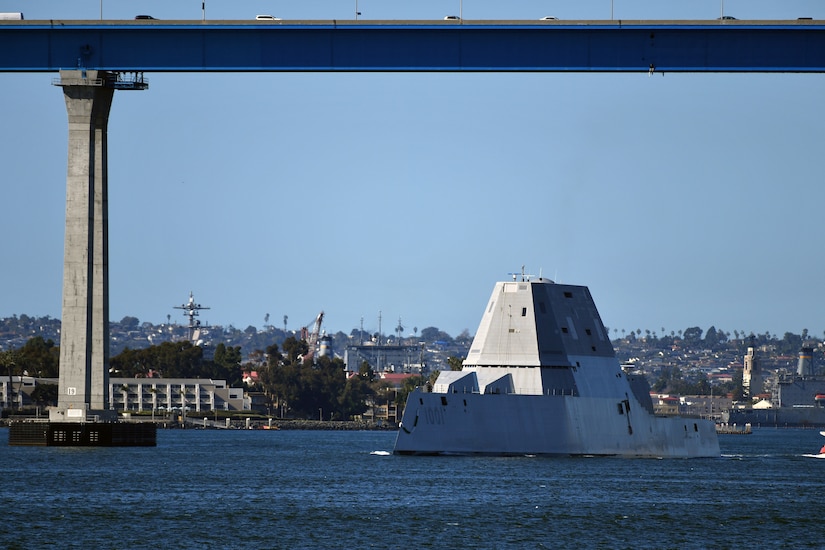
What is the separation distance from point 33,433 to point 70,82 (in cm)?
1718

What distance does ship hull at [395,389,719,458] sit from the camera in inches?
2527

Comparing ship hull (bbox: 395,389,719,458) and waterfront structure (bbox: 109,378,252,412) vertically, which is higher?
waterfront structure (bbox: 109,378,252,412)

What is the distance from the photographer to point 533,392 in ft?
218

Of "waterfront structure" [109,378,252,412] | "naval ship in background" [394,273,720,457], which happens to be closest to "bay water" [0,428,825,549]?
"naval ship in background" [394,273,720,457]

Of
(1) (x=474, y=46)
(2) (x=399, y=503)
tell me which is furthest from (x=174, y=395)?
(2) (x=399, y=503)

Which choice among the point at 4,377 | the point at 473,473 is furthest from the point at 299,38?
the point at 4,377

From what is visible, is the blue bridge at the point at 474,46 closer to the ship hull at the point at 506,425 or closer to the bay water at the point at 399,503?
the bay water at the point at 399,503

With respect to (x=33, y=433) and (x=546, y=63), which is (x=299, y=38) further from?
(x=33, y=433)

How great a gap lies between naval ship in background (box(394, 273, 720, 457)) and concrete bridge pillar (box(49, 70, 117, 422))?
45.0 feet

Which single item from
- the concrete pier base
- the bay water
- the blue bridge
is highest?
the blue bridge

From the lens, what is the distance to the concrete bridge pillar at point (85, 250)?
65062mm

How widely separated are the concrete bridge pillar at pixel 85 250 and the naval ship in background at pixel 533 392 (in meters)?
13.7

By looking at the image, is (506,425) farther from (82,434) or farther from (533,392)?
(82,434)

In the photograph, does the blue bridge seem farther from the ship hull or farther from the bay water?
the ship hull
